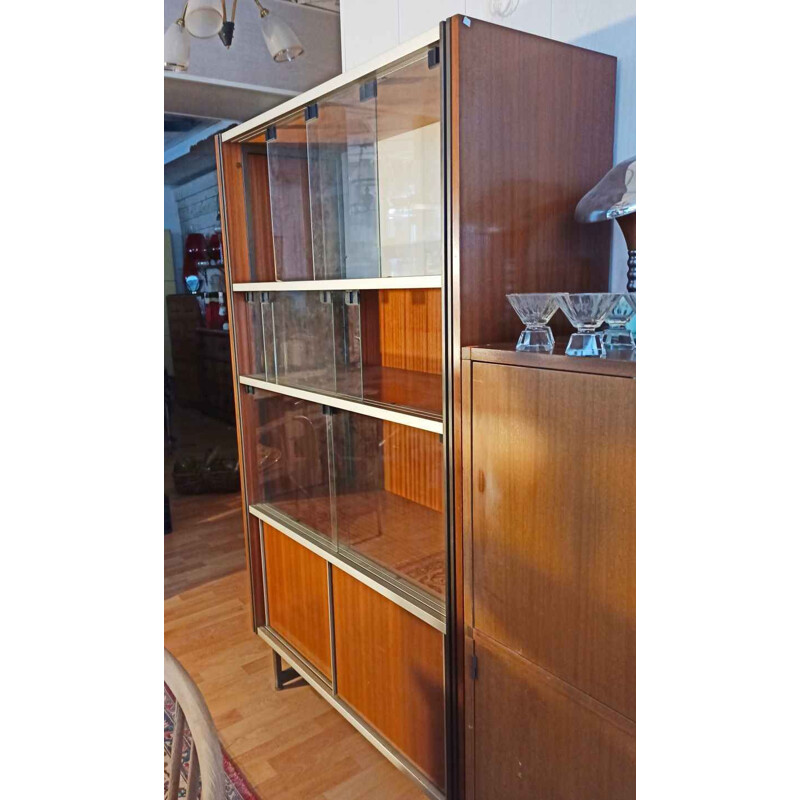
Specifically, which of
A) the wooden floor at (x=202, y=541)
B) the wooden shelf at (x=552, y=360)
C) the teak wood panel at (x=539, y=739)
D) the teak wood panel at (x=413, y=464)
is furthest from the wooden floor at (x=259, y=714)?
the wooden shelf at (x=552, y=360)

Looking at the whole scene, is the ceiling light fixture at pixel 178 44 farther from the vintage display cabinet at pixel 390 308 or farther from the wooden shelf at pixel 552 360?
the wooden shelf at pixel 552 360

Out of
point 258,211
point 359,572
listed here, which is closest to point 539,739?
point 359,572

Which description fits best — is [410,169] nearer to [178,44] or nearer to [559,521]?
[559,521]

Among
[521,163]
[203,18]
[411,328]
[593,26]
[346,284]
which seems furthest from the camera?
[203,18]

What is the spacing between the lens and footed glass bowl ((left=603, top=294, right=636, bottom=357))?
1104 millimetres

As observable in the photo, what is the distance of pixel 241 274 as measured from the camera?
217cm

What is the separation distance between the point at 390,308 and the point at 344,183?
0.40 meters

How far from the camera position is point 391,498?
1.79 m

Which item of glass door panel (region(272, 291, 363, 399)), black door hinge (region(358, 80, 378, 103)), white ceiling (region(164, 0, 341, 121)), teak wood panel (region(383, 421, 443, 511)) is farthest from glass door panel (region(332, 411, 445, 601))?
white ceiling (region(164, 0, 341, 121))

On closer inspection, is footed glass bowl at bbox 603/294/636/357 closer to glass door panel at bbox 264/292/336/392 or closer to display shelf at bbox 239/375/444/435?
display shelf at bbox 239/375/444/435

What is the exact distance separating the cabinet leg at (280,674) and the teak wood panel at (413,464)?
2.88 feet
